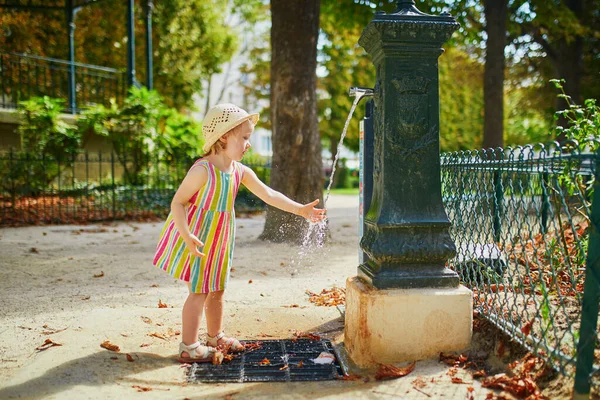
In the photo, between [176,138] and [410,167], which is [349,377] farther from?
[176,138]

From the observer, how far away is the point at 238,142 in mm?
3455

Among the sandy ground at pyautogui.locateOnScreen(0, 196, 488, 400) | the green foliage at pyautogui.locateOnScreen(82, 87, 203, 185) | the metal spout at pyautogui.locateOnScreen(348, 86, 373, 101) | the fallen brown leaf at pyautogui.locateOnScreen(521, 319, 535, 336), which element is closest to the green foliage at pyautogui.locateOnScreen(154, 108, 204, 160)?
the green foliage at pyautogui.locateOnScreen(82, 87, 203, 185)

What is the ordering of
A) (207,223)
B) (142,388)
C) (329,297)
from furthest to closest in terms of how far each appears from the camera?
(329,297)
(207,223)
(142,388)

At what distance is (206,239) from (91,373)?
98cm

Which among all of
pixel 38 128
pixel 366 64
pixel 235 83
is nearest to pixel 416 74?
pixel 38 128

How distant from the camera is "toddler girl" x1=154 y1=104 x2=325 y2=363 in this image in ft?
11.0

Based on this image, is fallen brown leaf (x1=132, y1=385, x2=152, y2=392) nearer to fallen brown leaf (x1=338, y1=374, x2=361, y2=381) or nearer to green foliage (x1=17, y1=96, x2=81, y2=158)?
fallen brown leaf (x1=338, y1=374, x2=361, y2=381)

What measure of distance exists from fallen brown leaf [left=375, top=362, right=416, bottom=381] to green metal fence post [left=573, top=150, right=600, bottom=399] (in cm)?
87

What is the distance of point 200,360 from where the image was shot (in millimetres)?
3426

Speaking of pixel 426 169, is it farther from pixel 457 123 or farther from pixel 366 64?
pixel 457 123

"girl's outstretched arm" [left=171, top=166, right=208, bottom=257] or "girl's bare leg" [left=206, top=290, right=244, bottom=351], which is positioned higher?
"girl's outstretched arm" [left=171, top=166, right=208, bottom=257]

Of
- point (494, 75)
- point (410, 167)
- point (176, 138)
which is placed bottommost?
point (410, 167)

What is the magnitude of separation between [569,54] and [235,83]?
24.4 meters

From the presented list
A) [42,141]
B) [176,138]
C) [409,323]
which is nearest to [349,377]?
[409,323]
